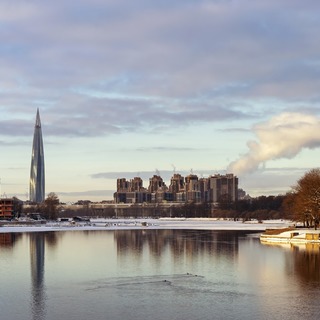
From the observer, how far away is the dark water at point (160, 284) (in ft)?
90.4

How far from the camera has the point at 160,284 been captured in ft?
116

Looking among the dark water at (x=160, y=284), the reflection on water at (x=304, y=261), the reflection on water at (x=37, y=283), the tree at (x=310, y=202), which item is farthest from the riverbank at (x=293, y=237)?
the reflection on water at (x=37, y=283)

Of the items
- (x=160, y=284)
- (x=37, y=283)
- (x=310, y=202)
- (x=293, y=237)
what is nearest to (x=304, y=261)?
Answer: (x=160, y=284)

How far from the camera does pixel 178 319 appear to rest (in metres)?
26.0

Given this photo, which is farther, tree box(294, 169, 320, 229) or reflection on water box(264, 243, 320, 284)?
tree box(294, 169, 320, 229)

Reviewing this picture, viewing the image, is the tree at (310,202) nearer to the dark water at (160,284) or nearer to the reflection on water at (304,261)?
the reflection on water at (304,261)

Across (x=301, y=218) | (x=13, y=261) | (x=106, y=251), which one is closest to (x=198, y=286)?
(x=13, y=261)

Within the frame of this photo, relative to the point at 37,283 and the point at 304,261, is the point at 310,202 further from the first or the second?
the point at 37,283

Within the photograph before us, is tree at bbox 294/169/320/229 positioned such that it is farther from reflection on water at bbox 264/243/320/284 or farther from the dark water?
the dark water

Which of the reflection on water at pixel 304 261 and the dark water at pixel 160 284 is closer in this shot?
the dark water at pixel 160 284

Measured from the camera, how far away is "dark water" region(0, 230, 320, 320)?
27547 millimetres

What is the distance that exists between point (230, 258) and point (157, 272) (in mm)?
11378

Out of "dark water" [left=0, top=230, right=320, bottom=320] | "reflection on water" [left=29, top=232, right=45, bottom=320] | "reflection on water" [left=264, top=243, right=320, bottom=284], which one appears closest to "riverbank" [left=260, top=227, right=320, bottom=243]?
"reflection on water" [left=264, top=243, right=320, bottom=284]

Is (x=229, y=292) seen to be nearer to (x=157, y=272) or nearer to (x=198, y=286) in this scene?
(x=198, y=286)
